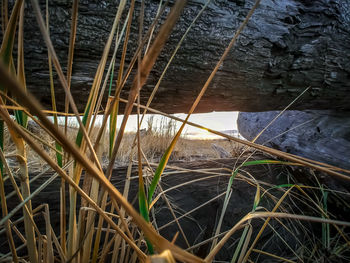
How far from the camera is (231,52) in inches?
30.6

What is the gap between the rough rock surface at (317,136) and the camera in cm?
98

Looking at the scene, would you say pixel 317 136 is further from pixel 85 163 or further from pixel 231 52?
pixel 85 163

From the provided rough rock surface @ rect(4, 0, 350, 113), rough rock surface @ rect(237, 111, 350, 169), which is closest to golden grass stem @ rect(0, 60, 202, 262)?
rough rock surface @ rect(4, 0, 350, 113)

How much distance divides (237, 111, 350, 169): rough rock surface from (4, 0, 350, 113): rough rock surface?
0.21 meters

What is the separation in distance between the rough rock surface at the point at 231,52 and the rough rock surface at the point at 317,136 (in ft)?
0.69

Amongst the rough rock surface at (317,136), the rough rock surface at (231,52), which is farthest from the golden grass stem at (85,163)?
the rough rock surface at (317,136)

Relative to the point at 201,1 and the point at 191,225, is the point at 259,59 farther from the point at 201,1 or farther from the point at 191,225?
the point at 191,225

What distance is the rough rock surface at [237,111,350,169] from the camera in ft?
3.23

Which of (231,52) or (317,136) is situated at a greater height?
(231,52)

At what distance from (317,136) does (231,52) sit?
2.46 feet

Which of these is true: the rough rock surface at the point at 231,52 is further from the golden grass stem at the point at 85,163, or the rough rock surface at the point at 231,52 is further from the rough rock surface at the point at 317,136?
the golden grass stem at the point at 85,163

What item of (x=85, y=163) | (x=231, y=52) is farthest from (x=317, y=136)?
(x=85, y=163)

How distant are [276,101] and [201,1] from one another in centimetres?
59

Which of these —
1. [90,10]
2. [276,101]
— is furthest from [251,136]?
[90,10]
